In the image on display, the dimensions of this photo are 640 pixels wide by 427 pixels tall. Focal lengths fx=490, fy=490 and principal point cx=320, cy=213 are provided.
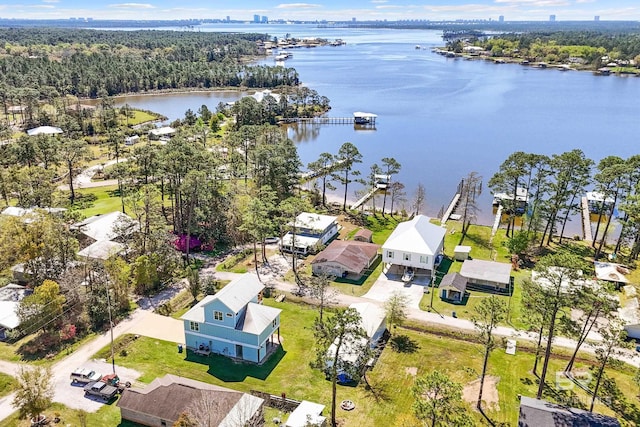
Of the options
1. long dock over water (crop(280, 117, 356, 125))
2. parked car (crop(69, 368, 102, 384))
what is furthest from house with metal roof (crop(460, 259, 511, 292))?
long dock over water (crop(280, 117, 356, 125))

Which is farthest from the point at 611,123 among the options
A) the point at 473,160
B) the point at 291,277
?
the point at 291,277

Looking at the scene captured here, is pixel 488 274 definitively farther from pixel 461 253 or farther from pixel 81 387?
pixel 81 387

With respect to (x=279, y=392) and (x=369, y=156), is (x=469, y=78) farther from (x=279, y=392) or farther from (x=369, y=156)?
(x=279, y=392)

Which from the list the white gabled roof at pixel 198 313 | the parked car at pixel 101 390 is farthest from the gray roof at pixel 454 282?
the parked car at pixel 101 390

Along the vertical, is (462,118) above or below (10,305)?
above

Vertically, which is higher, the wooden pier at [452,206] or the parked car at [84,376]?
the parked car at [84,376]

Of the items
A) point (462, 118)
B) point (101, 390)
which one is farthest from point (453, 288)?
point (462, 118)

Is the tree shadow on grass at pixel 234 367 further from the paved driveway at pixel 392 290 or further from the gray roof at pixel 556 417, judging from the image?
the gray roof at pixel 556 417
